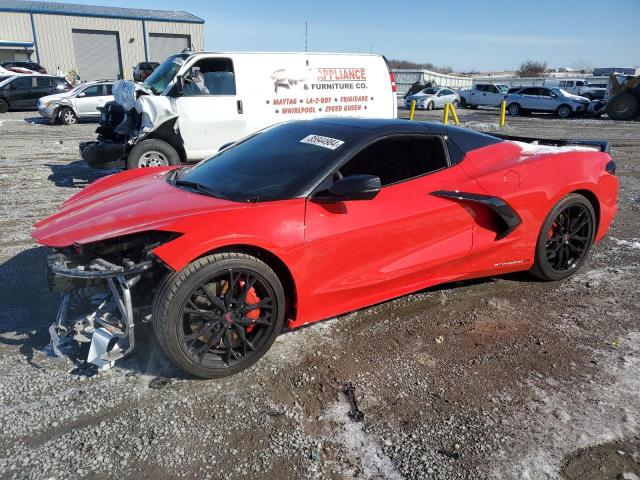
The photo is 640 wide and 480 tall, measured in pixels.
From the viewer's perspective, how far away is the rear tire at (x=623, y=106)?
71.5 ft

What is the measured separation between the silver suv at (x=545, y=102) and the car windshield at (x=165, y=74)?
21.5 meters

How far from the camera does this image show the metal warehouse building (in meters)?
35.7

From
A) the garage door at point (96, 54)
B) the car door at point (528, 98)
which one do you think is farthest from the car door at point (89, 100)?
the garage door at point (96, 54)

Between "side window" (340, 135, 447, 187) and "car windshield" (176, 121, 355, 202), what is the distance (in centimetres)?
17

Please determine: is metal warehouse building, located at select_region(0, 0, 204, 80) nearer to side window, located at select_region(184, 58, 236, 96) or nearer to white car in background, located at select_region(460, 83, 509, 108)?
white car in background, located at select_region(460, 83, 509, 108)

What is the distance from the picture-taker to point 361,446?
2.44 metres

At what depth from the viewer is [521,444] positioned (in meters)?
2.45

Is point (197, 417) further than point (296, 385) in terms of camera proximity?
No

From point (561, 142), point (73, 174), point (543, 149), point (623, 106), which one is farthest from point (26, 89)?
point (623, 106)

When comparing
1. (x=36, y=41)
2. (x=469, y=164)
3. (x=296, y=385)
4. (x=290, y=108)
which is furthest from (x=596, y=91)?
(x=36, y=41)

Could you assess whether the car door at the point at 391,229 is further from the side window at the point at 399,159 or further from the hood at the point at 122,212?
the hood at the point at 122,212

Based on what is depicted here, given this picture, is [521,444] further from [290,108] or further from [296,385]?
[290,108]

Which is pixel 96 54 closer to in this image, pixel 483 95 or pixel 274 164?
pixel 483 95

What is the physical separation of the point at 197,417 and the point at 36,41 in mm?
41740
